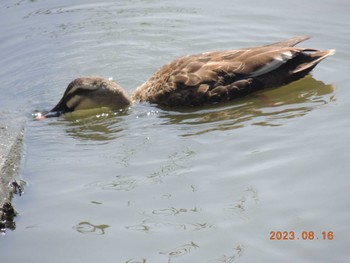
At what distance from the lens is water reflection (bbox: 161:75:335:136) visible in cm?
791

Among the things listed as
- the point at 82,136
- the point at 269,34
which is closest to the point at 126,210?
the point at 82,136

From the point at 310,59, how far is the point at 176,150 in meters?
2.59

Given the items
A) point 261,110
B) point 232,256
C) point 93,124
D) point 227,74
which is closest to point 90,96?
point 93,124

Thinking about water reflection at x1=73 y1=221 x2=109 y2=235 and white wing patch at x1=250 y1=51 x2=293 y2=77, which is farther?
white wing patch at x1=250 y1=51 x2=293 y2=77

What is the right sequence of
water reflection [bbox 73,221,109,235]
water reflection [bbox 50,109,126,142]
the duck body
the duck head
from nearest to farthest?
water reflection [bbox 73,221,109,235] < water reflection [bbox 50,109,126,142] < the duck body < the duck head

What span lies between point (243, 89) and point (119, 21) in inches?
152

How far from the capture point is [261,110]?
8305 millimetres

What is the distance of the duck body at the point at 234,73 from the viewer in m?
8.67

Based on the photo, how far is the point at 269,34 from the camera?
10.6m

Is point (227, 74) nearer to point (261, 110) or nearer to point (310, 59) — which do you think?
point (261, 110)

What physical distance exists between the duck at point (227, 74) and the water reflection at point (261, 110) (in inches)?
5.4

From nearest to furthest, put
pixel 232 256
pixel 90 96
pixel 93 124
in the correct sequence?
pixel 232 256
pixel 93 124
pixel 90 96

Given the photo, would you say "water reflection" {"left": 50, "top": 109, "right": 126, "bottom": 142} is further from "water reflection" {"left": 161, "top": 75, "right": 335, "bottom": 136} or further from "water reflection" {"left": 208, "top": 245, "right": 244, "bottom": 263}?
"water reflection" {"left": 208, "top": 245, "right": 244, "bottom": 263}
